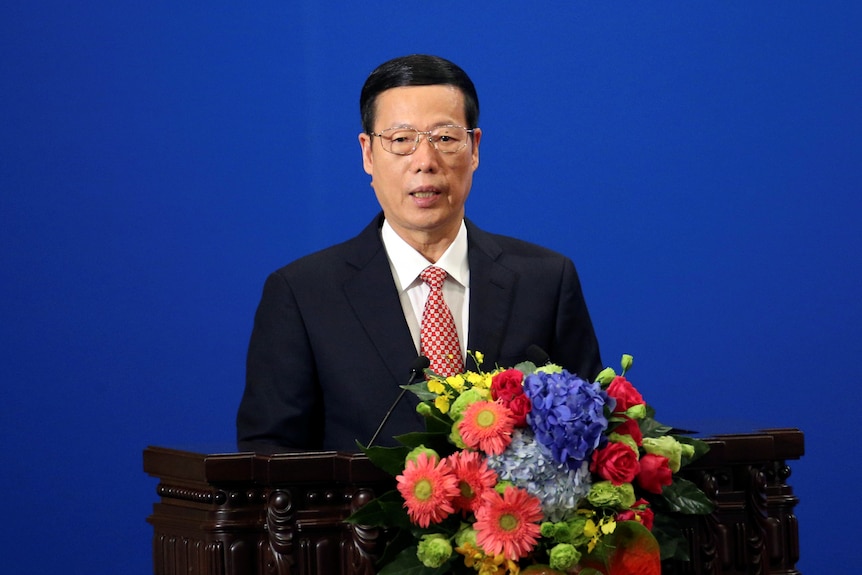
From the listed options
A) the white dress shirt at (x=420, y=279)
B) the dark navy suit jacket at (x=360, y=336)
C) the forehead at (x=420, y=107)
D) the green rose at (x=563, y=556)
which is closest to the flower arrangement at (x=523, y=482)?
the green rose at (x=563, y=556)

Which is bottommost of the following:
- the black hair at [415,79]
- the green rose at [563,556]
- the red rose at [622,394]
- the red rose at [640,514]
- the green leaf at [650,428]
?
the green rose at [563,556]

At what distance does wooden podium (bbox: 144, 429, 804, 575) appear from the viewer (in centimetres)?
179

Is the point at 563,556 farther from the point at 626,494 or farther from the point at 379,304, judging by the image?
the point at 379,304

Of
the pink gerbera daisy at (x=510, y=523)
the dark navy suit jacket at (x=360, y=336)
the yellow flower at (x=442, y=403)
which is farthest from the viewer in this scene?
the dark navy suit jacket at (x=360, y=336)

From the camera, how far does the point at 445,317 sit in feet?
7.94

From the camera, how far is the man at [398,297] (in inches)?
93.0

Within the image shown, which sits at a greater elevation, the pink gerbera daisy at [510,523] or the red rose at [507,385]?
the red rose at [507,385]

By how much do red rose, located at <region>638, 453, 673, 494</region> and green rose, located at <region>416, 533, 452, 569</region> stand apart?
29cm

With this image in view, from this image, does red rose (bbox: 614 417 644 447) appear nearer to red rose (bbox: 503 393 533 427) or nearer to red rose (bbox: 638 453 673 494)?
red rose (bbox: 638 453 673 494)

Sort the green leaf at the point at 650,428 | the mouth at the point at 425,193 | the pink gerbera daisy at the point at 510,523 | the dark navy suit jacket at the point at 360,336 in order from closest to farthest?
1. the pink gerbera daisy at the point at 510,523
2. the green leaf at the point at 650,428
3. the dark navy suit jacket at the point at 360,336
4. the mouth at the point at 425,193

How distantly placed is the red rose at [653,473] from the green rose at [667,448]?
0.02m

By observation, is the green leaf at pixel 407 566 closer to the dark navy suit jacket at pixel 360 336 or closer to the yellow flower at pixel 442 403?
the yellow flower at pixel 442 403

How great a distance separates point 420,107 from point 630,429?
3.16 ft

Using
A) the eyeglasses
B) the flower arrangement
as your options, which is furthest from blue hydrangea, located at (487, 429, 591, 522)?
the eyeglasses
